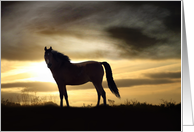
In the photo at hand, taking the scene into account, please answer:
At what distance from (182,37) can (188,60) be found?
88cm

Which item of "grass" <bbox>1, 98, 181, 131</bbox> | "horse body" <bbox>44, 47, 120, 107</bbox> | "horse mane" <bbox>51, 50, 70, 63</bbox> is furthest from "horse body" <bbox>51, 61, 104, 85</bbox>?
"grass" <bbox>1, 98, 181, 131</bbox>

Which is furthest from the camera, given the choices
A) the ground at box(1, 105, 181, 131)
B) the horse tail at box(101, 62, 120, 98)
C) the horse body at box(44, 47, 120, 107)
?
the horse tail at box(101, 62, 120, 98)

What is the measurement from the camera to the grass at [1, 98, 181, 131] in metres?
5.73

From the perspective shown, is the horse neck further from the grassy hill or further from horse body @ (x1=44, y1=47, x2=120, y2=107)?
the grassy hill

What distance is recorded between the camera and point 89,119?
589cm

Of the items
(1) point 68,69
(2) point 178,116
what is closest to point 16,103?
(1) point 68,69

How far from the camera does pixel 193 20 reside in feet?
22.5

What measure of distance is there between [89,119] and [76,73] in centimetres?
197

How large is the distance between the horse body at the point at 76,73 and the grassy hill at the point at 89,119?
786 millimetres

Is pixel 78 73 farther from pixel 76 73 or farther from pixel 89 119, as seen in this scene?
pixel 89 119

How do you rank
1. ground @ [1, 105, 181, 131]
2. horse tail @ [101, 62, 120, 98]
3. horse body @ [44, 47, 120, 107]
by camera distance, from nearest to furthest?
ground @ [1, 105, 181, 131] < horse body @ [44, 47, 120, 107] < horse tail @ [101, 62, 120, 98]

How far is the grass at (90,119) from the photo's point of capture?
573cm

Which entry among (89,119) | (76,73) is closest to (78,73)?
(76,73)

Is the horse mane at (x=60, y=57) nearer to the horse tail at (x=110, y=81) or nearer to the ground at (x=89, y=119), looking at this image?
the horse tail at (x=110, y=81)
